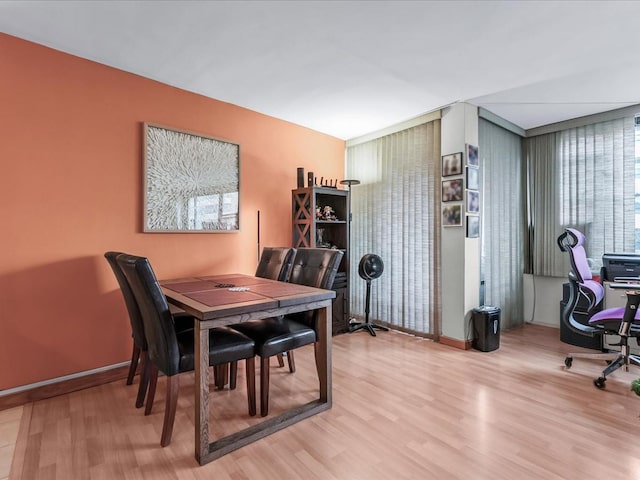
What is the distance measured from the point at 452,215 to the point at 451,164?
0.54 metres

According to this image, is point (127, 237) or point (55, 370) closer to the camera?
point (55, 370)

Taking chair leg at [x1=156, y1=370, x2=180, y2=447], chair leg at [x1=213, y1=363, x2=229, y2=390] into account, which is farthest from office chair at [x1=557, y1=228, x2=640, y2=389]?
chair leg at [x1=156, y1=370, x2=180, y2=447]

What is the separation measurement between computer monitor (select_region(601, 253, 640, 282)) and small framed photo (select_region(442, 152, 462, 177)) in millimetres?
1613

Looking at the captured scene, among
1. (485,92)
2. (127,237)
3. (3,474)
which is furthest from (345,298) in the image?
(3,474)

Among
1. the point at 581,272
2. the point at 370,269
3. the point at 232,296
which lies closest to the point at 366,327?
the point at 370,269

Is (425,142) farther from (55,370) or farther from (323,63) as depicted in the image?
(55,370)

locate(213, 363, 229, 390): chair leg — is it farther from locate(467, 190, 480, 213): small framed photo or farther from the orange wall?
locate(467, 190, 480, 213): small framed photo

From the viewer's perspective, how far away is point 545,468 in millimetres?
1625

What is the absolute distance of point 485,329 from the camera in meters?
3.29

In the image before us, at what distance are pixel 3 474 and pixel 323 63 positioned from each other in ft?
10.5

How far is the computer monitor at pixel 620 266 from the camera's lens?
2975mm

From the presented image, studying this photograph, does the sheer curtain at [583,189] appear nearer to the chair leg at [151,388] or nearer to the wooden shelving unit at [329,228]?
the wooden shelving unit at [329,228]

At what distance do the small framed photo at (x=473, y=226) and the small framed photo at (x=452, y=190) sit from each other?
0.24 meters

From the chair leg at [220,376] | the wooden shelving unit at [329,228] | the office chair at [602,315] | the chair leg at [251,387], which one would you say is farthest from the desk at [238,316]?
the office chair at [602,315]
